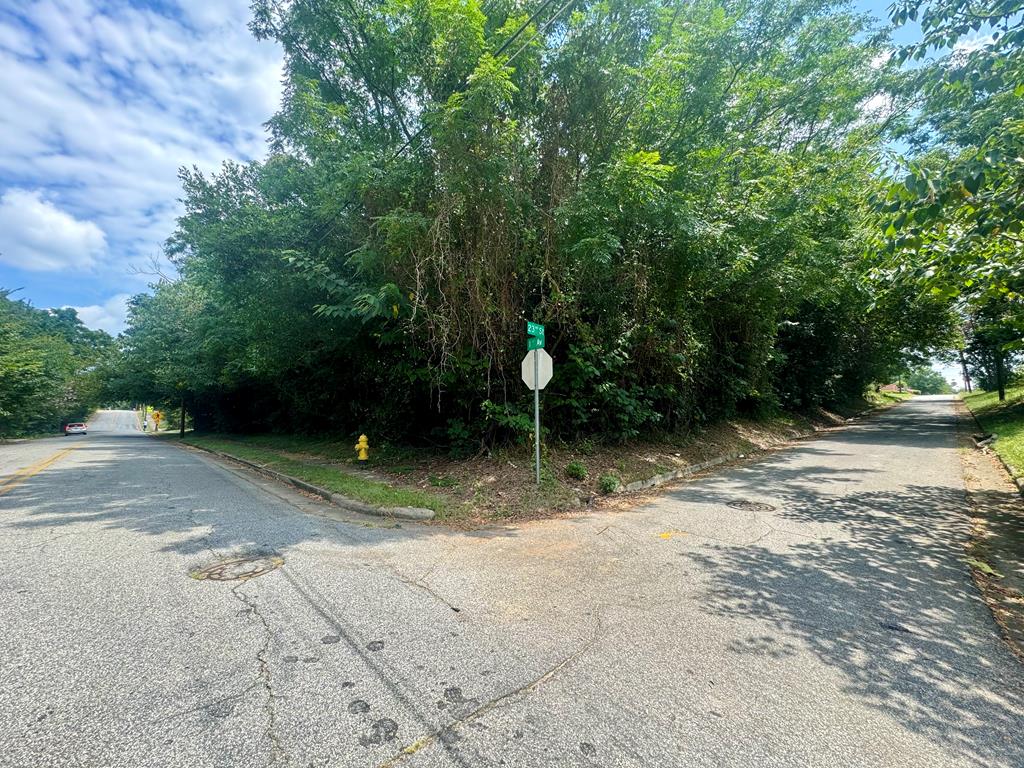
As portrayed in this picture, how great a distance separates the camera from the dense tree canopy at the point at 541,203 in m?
7.01

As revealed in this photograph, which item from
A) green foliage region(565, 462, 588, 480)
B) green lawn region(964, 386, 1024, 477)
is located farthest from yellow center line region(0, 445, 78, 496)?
green lawn region(964, 386, 1024, 477)

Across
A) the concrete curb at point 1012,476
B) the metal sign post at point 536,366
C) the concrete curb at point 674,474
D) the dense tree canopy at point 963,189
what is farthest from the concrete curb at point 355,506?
the concrete curb at point 1012,476

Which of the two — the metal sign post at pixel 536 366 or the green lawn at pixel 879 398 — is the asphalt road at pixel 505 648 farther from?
the green lawn at pixel 879 398

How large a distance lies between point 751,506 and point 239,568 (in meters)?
6.26

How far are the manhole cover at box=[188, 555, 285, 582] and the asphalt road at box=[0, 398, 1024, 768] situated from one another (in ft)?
0.34

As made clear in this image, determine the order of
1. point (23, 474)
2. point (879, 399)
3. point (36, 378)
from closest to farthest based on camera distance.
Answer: point (23, 474)
point (36, 378)
point (879, 399)

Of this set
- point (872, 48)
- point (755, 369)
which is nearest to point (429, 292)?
point (755, 369)

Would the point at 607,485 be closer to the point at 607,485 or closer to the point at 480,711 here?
the point at 607,485

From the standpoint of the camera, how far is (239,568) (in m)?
3.96

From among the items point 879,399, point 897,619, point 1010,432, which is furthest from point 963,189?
point 879,399

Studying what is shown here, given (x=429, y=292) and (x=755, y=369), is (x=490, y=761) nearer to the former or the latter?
(x=429, y=292)

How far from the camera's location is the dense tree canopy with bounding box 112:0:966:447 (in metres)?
7.01

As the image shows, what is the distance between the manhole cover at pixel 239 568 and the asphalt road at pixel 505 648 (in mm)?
103

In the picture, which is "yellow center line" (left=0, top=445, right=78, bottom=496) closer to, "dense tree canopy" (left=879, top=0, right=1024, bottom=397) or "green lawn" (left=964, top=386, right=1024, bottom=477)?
"dense tree canopy" (left=879, top=0, right=1024, bottom=397)
